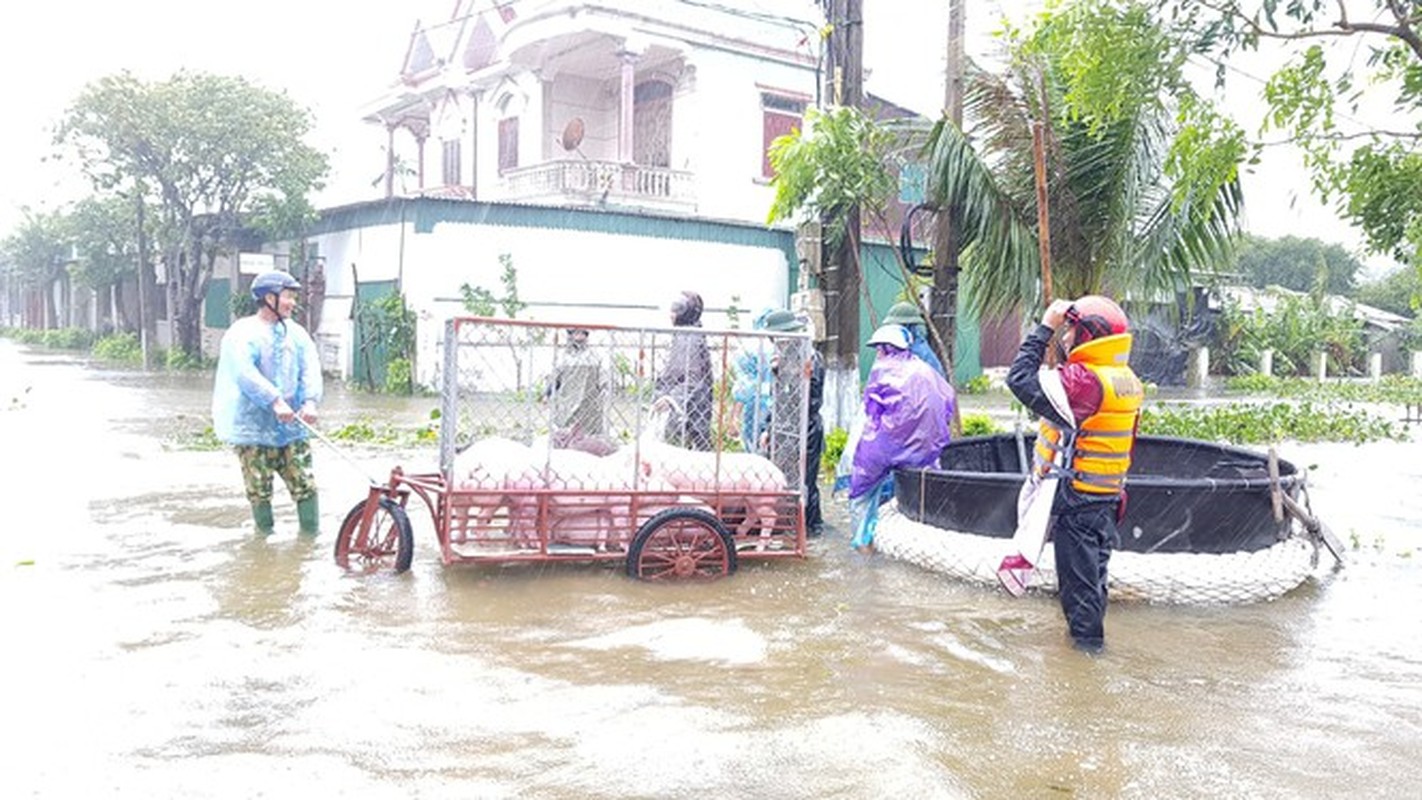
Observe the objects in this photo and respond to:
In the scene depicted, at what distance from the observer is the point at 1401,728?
4.50m

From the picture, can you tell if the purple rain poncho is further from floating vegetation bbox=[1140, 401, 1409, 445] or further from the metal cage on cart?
floating vegetation bbox=[1140, 401, 1409, 445]

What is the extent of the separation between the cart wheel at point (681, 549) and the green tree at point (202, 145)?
70.9 ft

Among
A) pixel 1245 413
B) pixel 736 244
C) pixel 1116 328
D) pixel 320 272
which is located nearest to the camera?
pixel 1116 328

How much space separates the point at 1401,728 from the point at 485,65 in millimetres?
28211

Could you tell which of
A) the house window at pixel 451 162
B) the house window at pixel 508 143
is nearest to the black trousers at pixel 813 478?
the house window at pixel 508 143

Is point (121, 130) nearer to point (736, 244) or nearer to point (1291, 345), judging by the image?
point (736, 244)

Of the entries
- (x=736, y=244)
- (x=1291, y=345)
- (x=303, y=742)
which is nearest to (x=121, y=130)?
(x=736, y=244)

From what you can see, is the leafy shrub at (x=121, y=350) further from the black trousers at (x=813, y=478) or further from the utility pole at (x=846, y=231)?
the black trousers at (x=813, y=478)

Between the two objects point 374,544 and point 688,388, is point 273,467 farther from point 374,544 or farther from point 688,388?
point 688,388

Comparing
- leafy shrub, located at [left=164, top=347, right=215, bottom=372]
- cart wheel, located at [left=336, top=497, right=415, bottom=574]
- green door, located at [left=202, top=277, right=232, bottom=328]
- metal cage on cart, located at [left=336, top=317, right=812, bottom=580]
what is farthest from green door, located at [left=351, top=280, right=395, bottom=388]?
metal cage on cart, located at [left=336, top=317, right=812, bottom=580]

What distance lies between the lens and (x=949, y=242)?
31.2 feet

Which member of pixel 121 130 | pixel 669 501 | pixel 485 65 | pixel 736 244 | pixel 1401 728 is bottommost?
pixel 1401 728

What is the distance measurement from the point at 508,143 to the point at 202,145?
7185 mm

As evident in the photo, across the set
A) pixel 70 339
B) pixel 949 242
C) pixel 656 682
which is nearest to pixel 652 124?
pixel 949 242
